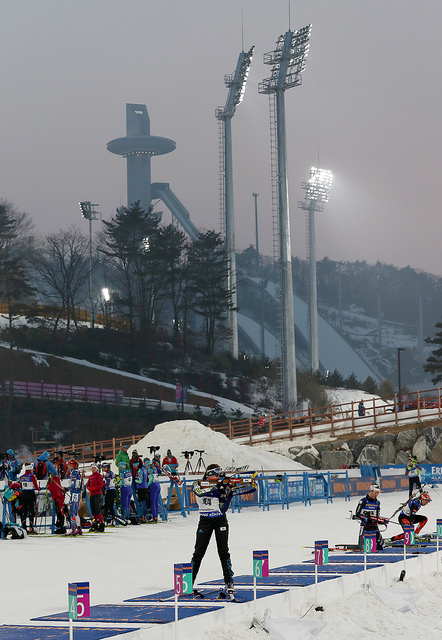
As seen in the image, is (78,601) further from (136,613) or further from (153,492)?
(153,492)

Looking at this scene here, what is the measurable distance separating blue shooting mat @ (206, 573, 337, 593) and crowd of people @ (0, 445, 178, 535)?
819cm

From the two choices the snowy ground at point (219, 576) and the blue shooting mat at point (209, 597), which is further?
the blue shooting mat at point (209, 597)

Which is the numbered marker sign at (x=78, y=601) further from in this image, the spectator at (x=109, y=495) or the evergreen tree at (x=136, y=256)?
the evergreen tree at (x=136, y=256)

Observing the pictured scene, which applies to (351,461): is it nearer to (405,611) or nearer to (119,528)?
(119,528)

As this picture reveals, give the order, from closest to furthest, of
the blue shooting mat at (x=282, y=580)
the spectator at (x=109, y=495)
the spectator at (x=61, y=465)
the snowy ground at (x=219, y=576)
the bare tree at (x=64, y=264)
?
the snowy ground at (x=219, y=576), the blue shooting mat at (x=282, y=580), the spectator at (x=109, y=495), the spectator at (x=61, y=465), the bare tree at (x=64, y=264)

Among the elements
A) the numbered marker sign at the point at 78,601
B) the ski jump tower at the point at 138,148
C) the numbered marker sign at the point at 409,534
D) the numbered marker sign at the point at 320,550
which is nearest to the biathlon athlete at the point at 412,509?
the numbered marker sign at the point at 409,534

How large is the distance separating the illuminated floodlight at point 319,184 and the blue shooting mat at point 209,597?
87.7 metres

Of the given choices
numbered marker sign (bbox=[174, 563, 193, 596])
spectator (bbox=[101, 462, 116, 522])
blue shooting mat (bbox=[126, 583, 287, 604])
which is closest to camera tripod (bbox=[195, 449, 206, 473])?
spectator (bbox=[101, 462, 116, 522])

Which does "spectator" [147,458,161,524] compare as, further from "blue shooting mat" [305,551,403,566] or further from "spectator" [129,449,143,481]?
"blue shooting mat" [305,551,403,566]

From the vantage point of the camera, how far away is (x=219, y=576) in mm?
14875

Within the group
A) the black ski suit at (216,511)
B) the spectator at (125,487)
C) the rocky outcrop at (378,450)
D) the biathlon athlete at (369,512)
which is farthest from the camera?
the rocky outcrop at (378,450)

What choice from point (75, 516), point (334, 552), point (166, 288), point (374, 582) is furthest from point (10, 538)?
point (166, 288)

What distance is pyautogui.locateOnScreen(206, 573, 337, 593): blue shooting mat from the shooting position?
43.8ft

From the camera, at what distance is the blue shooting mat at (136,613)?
1093cm
